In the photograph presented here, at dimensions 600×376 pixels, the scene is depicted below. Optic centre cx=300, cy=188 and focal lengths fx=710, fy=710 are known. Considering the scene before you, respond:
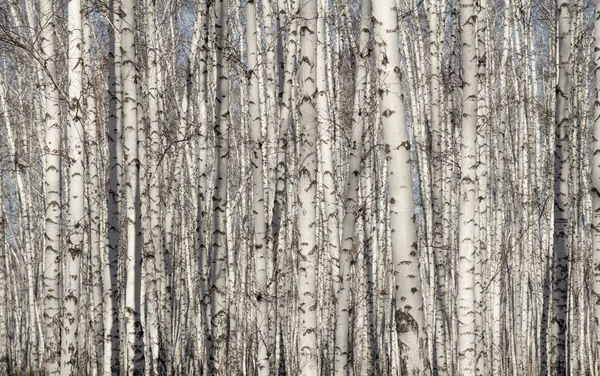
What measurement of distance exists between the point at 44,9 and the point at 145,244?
325 cm

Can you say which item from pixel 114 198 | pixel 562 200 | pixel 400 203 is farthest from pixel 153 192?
pixel 400 203

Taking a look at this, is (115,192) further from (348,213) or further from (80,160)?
(348,213)

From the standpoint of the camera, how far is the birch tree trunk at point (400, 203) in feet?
16.1

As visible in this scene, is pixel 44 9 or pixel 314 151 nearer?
pixel 314 151

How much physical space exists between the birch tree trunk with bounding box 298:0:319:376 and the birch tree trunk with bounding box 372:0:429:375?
140cm

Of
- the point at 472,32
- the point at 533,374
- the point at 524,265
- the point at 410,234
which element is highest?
the point at 472,32

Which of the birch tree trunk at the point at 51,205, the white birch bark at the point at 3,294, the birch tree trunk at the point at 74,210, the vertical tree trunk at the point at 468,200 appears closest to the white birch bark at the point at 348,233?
the vertical tree trunk at the point at 468,200

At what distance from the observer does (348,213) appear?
305 inches

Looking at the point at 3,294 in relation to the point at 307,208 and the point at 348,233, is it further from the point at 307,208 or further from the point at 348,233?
the point at 307,208

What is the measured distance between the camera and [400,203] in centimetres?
496

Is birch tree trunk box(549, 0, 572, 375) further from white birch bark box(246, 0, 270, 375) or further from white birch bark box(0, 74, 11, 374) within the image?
white birch bark box(0, 74, 11, 374)

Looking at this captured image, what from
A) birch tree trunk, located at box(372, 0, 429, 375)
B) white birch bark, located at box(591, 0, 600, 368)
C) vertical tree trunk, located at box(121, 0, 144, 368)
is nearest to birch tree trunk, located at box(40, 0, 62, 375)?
vertical tree trunk, located at box(121, 0, 144, 368)

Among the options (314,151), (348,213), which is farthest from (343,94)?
(314,151)

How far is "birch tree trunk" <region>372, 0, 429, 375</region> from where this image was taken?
4.89 meters
